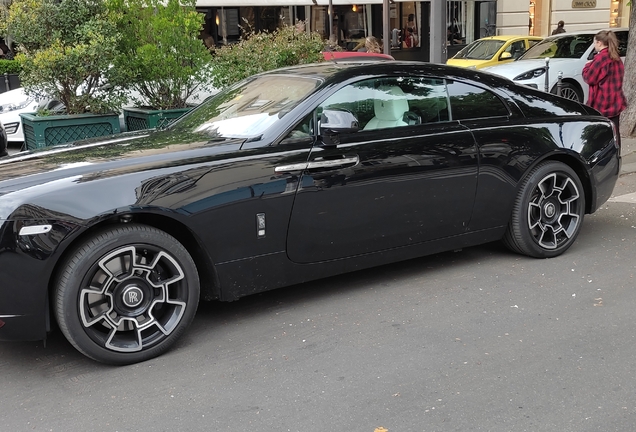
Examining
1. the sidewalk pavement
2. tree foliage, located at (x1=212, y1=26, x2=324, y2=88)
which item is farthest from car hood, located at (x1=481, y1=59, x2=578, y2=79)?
tree foliage, located at (x1=212, y1=26, x2=324, y2=88)

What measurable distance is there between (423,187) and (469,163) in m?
0.44

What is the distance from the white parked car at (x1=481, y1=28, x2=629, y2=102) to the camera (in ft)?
44.3

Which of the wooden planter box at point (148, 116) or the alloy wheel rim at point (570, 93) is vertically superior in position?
the wooden planter box at point (148, 116)

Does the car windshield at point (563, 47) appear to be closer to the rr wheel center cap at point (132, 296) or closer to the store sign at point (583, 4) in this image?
the rr wheel center cap at point (132, 296)

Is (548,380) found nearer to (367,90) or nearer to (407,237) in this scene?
(407,237)

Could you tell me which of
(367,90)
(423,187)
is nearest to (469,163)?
(423,187)

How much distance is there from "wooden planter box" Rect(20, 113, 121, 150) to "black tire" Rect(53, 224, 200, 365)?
498cm

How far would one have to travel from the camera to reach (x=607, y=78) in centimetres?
931

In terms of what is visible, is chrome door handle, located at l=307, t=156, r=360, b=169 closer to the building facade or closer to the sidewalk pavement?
the sidewalk pavement

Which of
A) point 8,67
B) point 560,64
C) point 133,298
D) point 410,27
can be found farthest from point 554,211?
point 410,27

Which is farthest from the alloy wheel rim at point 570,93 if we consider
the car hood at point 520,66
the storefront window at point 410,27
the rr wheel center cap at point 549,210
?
the storefront window at point 410,27

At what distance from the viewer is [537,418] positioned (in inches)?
A: 135

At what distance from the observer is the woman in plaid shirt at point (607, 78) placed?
→ 929 centimetres

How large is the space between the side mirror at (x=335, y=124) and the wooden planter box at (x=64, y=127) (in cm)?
493
